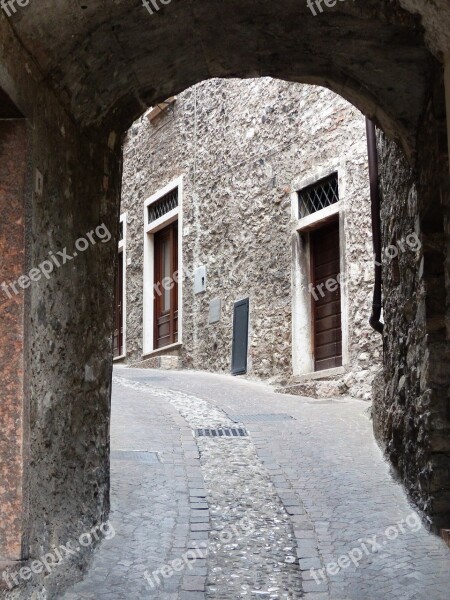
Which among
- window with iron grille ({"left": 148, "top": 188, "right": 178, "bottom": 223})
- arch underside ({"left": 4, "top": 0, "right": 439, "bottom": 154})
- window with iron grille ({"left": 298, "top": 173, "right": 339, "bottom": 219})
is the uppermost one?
window with iron grille ({"left": 148, "top": 188, "right": 178, "bottom": 223})

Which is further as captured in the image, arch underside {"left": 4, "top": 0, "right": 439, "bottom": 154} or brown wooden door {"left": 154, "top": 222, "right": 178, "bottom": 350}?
brown wooden door {"left": 154, "top": 222, "right": 178, "bottom": 350}

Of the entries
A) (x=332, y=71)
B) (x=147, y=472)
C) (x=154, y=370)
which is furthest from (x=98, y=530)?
(x=154, y=370)

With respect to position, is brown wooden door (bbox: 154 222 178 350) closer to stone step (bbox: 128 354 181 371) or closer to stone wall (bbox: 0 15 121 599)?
stone step (bbox: 128 354 181 371)

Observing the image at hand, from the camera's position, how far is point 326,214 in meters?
10.1

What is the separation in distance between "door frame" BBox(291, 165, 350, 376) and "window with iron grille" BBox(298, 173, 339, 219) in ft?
0.23

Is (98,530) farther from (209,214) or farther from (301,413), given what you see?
(209,214)

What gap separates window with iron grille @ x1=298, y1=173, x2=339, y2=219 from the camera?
10.1 meters

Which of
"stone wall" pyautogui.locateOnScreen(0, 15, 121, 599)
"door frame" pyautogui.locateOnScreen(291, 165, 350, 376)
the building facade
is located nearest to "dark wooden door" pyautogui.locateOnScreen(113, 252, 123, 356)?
the building facade

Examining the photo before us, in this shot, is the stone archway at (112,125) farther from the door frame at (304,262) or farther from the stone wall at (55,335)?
the door frame at (304,262)

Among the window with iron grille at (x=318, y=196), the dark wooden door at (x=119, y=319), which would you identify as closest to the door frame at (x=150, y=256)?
the dark wooden door at (x=119, y=319)

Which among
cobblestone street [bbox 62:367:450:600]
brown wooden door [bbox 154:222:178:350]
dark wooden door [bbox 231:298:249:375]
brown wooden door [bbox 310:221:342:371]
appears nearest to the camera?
cobblestone street [bbox 62:367:450:600]

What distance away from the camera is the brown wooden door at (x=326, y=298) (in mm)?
10117

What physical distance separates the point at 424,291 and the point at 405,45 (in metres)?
1.38

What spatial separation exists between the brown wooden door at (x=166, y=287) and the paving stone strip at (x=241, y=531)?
672 cm
